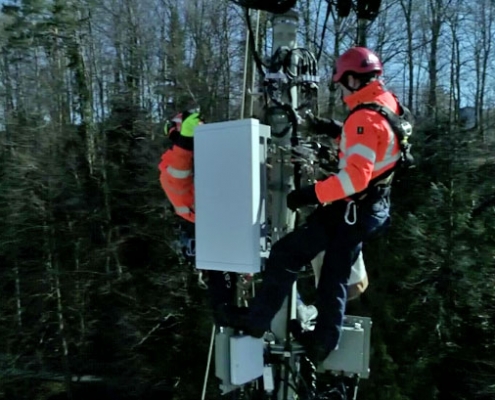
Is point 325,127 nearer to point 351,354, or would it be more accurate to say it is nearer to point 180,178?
point 180,178

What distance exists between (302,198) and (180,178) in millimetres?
1514

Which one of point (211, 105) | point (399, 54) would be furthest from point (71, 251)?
Result: point (399, 54)

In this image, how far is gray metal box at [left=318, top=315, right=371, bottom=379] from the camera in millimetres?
4465

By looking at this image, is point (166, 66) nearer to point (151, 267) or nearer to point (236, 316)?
point (151, 267)

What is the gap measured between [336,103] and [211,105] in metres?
3.43

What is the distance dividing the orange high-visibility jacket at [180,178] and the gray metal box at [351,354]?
1.67 meters

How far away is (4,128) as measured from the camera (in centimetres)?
1878

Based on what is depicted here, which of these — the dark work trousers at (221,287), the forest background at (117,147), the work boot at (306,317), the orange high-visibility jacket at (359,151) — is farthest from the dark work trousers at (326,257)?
the forest background at (117,147)

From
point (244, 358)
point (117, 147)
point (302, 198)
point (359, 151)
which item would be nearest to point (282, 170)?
point (302, 198)

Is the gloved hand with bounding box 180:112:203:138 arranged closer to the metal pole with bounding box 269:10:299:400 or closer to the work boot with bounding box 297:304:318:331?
the metal pole with bounding box 269:10:299:400

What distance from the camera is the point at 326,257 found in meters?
4.41

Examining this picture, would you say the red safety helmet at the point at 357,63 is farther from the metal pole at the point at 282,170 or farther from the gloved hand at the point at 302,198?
the gloved hand at the point at 302,198

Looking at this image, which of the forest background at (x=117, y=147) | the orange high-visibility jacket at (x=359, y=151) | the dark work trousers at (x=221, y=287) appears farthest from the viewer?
the forest background at (x=117, y=147)

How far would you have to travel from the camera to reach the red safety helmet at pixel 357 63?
426 cm
